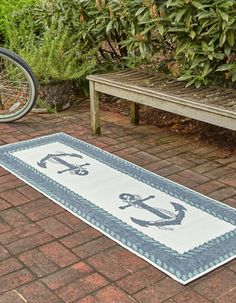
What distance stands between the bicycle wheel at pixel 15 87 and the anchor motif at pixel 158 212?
183 cm

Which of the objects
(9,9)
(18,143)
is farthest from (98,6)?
(9,9)

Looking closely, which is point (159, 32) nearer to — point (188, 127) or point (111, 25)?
point (111, 25)

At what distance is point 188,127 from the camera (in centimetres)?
477

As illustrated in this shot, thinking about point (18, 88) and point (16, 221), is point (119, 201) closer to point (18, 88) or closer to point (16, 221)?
point (16, 221)

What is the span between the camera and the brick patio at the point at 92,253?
2.43 m

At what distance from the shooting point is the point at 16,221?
3.12m

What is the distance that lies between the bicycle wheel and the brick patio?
3.29 feet

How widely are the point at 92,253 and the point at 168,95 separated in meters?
1.52

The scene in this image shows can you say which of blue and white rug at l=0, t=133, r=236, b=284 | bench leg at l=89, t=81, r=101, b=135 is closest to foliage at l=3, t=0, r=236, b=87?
bench leg at l=89, t=81, r=101, b=135

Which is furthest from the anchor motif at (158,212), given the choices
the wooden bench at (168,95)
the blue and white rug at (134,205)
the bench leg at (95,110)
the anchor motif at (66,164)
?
the bench leg at (95,110)

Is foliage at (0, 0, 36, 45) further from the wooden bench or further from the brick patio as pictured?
the brick patio

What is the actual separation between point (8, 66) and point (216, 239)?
294 cm

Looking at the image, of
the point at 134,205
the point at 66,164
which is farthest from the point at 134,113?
the point at 134,205

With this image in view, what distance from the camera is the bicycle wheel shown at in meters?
4.76
